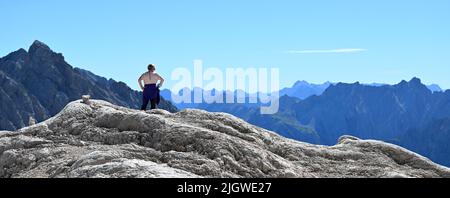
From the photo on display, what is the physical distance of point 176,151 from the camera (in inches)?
618

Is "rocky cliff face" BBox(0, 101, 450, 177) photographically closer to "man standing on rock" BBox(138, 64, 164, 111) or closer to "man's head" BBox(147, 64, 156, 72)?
"man standing on rock" BBox(138, 64, 164, 111)

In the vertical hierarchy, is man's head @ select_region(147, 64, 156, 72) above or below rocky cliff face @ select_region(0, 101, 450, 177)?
above

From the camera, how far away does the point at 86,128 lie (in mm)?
18172

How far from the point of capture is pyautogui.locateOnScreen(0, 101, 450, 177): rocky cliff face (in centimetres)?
1445

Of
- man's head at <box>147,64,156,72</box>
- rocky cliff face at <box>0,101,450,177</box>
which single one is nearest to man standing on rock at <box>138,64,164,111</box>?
man's head at <box>147,64,156,72</box>

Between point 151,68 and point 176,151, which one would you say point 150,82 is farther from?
point 176,151

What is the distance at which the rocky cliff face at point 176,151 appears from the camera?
14445mm

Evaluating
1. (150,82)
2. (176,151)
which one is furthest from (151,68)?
(176,151)

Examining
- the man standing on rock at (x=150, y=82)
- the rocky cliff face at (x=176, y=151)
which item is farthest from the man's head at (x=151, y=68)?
the rocky cliff face at (x=176, y=151)

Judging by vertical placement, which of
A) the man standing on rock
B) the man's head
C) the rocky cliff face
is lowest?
the rocky cliff face

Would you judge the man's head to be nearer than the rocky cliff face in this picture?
No
